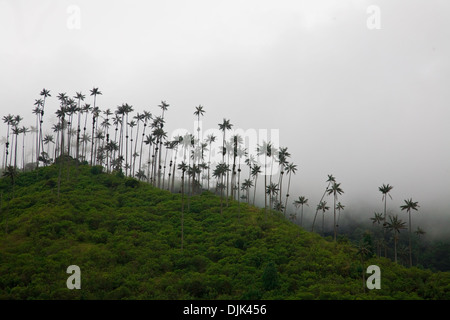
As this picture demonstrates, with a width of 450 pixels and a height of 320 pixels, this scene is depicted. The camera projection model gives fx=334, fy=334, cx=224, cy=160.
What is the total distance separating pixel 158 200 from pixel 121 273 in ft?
120

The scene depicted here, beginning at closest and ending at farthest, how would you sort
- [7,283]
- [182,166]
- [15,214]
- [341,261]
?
1. [7,283]
2. [341,261]
3. [15,214]
4. [182,166]

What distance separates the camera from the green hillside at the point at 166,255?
150 feet

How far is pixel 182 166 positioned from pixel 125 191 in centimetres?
1645

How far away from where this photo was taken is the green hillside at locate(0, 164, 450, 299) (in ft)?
150

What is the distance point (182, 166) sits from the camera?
91.3m

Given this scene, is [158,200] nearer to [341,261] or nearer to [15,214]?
[15,214]

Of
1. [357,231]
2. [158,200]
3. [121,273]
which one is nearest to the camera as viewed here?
[121,273]

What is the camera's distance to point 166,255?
188 ft

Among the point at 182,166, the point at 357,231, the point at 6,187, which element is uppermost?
the point at 182,166
